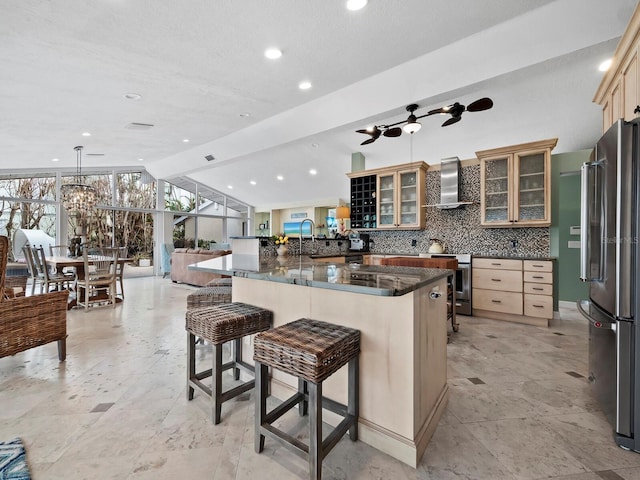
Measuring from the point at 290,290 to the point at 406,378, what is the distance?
2.72 ft

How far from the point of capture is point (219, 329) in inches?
64.8

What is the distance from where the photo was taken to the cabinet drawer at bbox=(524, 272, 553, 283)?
146 inches

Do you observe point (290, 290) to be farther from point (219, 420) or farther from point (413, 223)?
point (413, 223)

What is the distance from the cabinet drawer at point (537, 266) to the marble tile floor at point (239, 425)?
1182 mm

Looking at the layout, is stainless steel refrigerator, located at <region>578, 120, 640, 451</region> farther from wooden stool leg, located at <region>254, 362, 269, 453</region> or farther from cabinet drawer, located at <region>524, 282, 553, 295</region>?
cabinet drawer, located at <region>524, 282, 553, 295</region>

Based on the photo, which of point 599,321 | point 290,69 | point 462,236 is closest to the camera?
point 599,321

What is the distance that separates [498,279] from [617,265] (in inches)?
103

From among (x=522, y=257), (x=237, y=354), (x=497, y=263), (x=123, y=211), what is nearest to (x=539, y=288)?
(x=522, y=257)

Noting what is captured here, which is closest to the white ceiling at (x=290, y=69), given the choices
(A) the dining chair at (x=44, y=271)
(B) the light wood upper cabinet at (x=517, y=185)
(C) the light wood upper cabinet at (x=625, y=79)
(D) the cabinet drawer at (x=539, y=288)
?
(C) the light wood upper cabinet at (x=625, y=79)

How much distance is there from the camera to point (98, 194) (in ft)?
24.7

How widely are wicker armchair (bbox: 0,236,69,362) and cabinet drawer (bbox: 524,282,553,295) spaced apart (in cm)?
500

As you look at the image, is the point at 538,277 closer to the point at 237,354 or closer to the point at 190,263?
the point at 237,354

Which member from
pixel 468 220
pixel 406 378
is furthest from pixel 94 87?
pixel 468 220

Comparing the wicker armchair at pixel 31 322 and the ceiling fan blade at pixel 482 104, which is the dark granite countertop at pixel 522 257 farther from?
the wicker armchair at pixel 31 322
